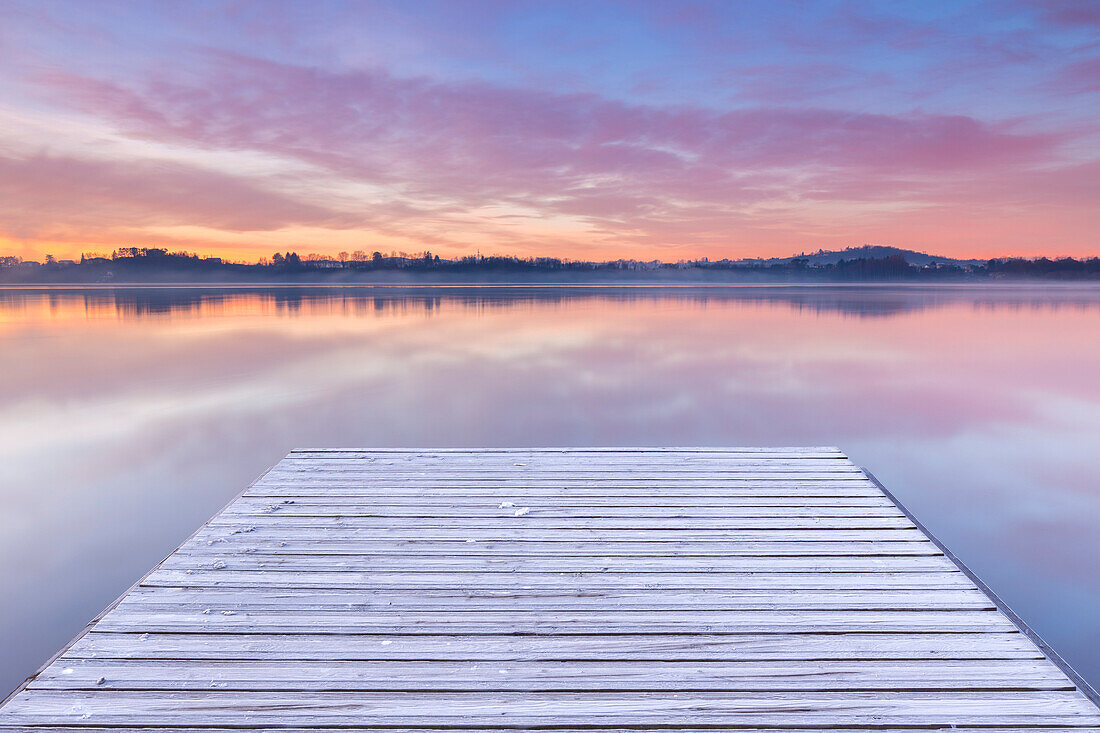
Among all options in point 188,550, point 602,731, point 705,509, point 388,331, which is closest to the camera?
point 602,731

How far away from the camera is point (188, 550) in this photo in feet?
9.55

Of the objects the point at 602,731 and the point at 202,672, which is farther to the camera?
the point at 202,672

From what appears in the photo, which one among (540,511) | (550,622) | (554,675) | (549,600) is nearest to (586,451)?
(540,511)

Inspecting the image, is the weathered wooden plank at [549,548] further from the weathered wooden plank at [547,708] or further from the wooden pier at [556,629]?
the weathered wooden plank at [547,708]

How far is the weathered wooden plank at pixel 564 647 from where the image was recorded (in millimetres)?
2121

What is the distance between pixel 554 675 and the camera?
2039 mm

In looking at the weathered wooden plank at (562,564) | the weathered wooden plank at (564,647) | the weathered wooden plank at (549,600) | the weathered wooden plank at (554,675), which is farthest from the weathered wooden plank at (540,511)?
the weathered wooden plank at (554,675)

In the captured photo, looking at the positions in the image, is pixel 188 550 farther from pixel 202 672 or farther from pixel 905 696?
pixel 905 696

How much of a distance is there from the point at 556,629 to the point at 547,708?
0.38 m

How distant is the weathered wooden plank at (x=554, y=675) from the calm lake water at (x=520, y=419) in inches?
68.0

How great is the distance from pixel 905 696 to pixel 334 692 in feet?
6.29

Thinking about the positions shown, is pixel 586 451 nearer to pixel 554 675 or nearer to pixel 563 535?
pixel 563 535

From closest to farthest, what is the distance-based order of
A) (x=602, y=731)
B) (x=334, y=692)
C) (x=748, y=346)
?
1. (x=602, y=731)
2. (x=334, y=692)
3. (x=748, y=346)

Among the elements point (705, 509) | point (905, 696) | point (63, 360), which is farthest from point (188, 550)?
point (63, 360)
